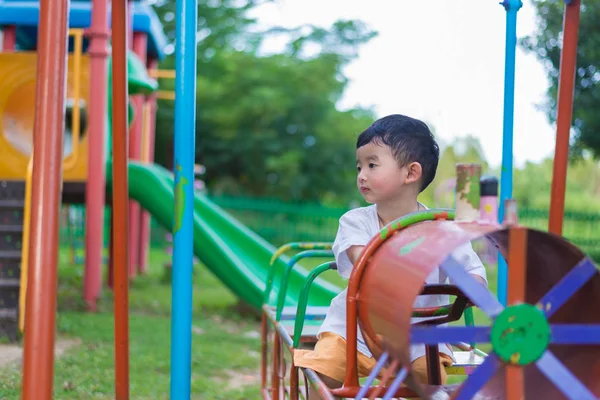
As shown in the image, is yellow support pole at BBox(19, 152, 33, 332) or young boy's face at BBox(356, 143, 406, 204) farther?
yellow support pole at BBox(19, 152, 33, 332)

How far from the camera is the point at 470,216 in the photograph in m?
1.52

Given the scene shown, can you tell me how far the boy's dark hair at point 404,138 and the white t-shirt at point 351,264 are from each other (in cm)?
22

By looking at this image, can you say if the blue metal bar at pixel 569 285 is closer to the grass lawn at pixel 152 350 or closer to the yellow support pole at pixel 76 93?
the grass lawn at pixel 152 350

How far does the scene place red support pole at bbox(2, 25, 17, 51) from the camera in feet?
25.7

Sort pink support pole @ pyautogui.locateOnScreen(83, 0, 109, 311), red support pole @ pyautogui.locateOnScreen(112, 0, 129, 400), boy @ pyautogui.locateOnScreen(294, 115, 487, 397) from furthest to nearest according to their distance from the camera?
pink support pole @ pyautogui.locateOnScreen(83, 0, 109, 311), red support pole @ pyautogui.locateOnScreen(112, 0, 129, 400), boy @ pyautogui.locateOnScreen(294, 115, 487, 397)

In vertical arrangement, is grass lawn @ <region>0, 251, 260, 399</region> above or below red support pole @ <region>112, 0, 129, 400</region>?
below

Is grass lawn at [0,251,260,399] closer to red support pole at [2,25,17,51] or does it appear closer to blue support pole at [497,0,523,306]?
blue support pole at [497,0,523,306]

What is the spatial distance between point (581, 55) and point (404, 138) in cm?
732

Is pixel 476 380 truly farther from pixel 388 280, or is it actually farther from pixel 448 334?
pixel 388 280

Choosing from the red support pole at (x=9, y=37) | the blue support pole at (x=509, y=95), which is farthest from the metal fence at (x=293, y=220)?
the blue support pole at (x=509, y=95)

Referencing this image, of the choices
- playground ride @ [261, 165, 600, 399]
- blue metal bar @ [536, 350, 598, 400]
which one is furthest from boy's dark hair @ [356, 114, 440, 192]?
blue metal bar @ [536, 350, 598, 400]


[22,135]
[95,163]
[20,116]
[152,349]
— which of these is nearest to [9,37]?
[20,116]

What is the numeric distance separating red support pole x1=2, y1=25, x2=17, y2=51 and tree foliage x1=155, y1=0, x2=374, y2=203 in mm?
7453

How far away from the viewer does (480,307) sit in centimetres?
141
